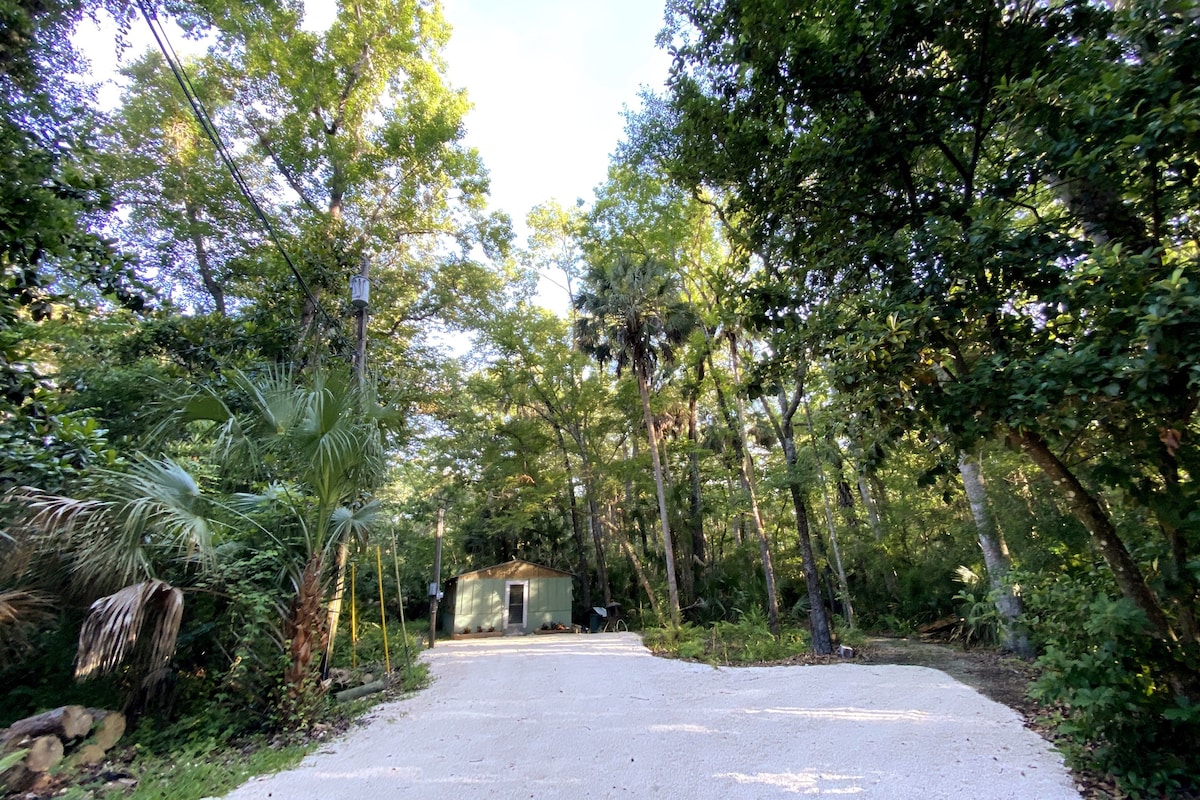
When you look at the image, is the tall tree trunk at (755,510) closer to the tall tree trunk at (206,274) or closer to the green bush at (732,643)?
the green bush at (732,643)

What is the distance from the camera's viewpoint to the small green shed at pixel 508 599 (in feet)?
57.7

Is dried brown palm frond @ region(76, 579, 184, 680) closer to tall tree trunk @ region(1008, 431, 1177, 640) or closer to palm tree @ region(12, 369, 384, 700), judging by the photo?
palm tree @ region(12, 369, 384, 700)

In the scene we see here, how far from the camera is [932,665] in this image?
8.23 meters

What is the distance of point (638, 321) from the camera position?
44.5 ft

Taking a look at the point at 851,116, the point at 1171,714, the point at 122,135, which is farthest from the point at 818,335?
the point at 122,135

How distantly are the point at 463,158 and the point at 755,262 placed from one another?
7.48m

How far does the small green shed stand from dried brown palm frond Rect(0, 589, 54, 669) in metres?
13.9

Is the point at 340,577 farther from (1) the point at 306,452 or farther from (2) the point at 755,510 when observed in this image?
(2) the point at 755,510

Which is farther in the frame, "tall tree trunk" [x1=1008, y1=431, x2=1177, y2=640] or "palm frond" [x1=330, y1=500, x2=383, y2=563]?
"palm frond" [x1=330, y1=500, x2=383, y2=563]

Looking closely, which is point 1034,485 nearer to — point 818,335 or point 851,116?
point 818,335

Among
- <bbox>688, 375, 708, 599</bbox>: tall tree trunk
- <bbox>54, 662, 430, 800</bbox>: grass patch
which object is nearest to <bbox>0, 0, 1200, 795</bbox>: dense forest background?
<bbox>54, 662, 430, 800</bbox>: grass patch

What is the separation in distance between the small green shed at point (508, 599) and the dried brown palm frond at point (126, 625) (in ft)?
46.2

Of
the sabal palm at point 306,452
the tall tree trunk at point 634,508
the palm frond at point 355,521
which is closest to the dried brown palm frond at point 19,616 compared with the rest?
the sabal palm at point 306,452

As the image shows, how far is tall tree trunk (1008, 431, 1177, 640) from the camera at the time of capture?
319 centimetres
